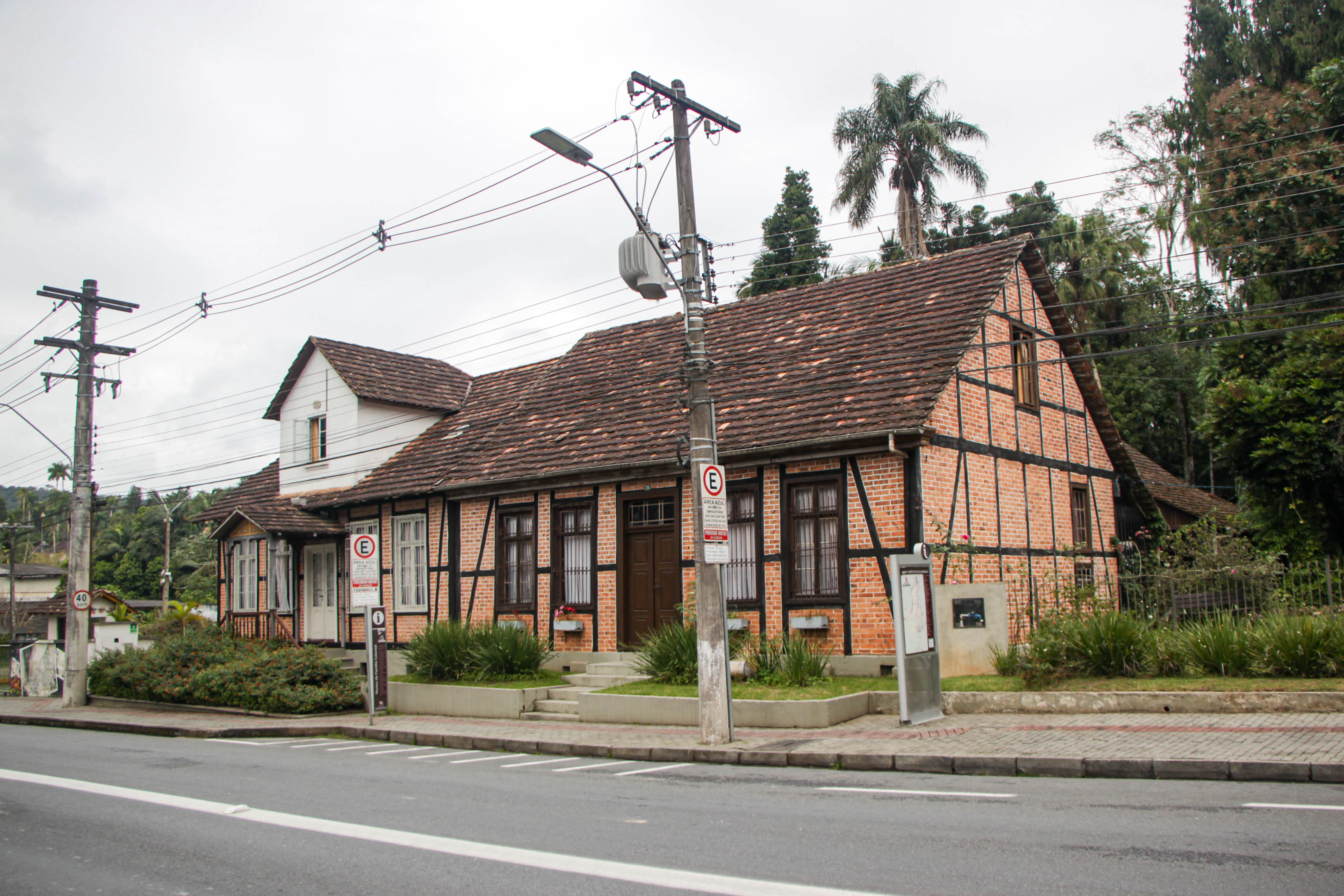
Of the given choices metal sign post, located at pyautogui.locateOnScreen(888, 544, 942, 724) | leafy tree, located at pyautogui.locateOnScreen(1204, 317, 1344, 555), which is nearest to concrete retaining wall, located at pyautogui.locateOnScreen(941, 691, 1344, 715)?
metal sign post, located at pyautogui.locateOnScreen(888, 544, 942, 724)

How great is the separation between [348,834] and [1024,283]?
16.4m

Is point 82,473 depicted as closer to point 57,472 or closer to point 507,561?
point 507,561

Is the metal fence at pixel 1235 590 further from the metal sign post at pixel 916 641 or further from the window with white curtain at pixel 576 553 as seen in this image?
the window with white curtain at pixel 576 553

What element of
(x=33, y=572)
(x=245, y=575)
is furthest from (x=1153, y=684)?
(x=33, y=572)

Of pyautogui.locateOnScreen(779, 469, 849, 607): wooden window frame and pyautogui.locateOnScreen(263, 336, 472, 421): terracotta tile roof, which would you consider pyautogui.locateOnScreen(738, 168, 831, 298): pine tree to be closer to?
pyautogui.locateOnScreen(263, 336, 472, 421): terracotta tile roof

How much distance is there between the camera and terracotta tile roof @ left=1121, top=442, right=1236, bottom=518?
82.1 ft

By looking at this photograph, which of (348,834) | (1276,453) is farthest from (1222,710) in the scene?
(1276,453)

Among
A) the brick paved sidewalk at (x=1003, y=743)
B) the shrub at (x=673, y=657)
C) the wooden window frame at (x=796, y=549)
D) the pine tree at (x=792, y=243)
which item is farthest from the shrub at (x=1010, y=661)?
the pine tree at (x=792, y=243)

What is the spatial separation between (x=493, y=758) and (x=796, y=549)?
594 cm

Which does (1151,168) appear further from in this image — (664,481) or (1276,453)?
(664,481)

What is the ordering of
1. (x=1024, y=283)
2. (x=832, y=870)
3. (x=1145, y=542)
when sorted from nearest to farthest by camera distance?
(x=832, y=870)
(x=1024, y=283)
(x=1145, y=542)

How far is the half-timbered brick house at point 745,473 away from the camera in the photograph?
15812 millimetres

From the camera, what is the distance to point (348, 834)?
7.26 meters

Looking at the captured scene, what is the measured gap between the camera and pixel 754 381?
1859cm
